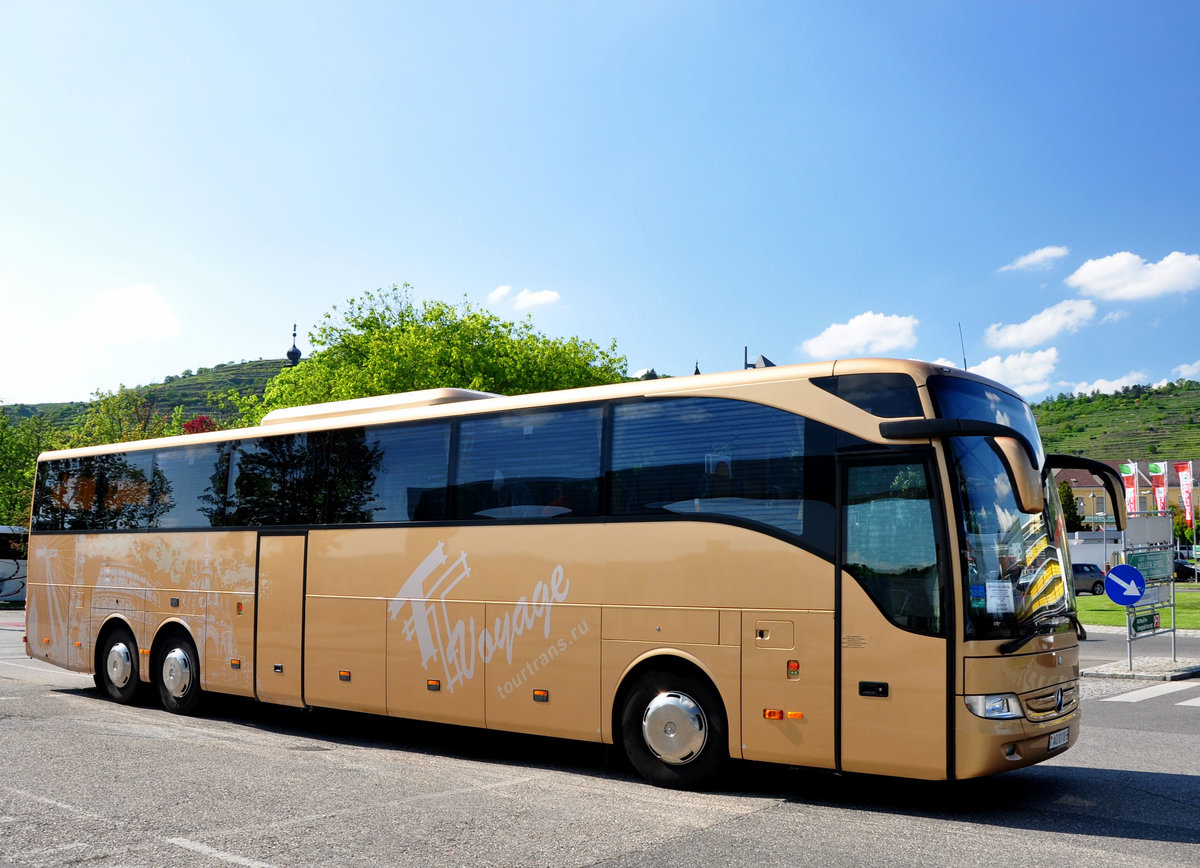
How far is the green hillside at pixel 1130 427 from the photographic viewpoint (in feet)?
516

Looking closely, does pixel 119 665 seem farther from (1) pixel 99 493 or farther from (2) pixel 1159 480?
(2) pixel 1159 480

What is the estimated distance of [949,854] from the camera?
19.4 ft

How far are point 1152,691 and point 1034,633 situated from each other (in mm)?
8938

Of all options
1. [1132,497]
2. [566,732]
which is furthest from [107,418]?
[566,732]

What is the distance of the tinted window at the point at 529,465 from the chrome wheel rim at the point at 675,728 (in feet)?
5.41

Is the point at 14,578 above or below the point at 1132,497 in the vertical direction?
below

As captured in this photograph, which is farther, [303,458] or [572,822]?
[303,458]

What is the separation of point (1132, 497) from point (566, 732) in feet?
145

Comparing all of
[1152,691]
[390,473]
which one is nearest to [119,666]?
[390,473]

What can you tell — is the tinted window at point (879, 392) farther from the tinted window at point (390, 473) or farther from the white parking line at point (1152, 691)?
the white parking line at point (1152, 691)

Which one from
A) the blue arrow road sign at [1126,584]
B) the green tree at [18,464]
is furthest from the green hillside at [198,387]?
the blue arrow road sign at [1126,584]

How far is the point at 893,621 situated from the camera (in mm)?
6973

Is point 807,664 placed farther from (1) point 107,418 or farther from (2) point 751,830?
(1) point 107,418

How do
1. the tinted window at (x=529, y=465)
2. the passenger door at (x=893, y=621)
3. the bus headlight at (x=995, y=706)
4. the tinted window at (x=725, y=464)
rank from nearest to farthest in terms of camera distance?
the bus headlight at (x=995, y=706), the passenger door at (x=893, y=621), the tinted window at (x=725, y=464), the tinted window at (x=529, y=465)
